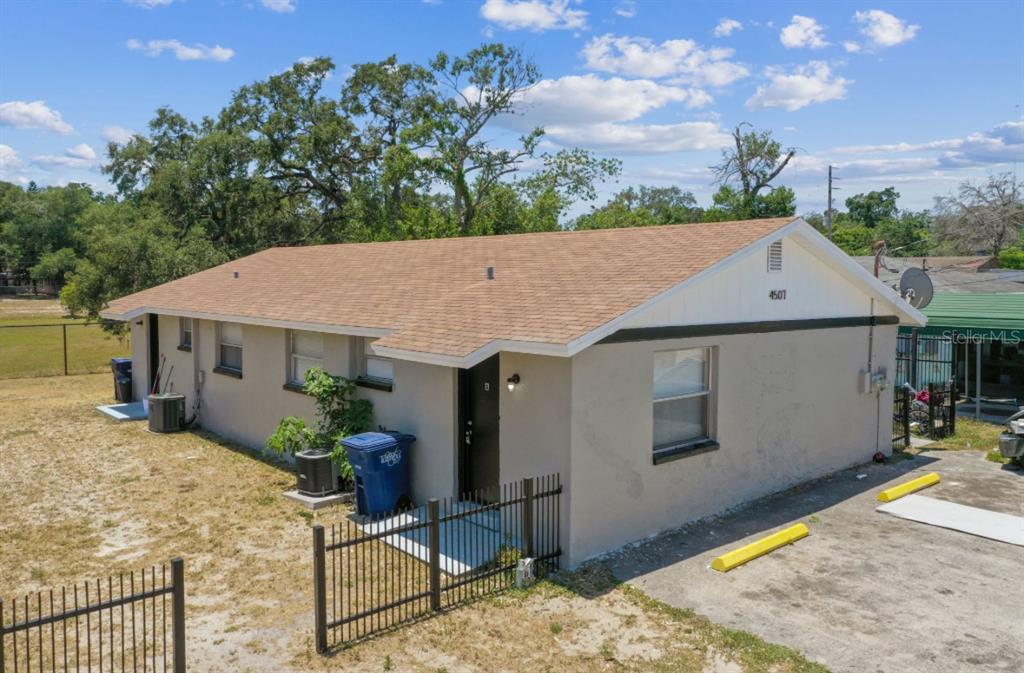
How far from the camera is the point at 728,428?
1064 centimetres

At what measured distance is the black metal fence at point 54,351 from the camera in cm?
2638

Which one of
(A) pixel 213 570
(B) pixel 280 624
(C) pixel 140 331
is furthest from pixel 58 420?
(B) pixel 280 624

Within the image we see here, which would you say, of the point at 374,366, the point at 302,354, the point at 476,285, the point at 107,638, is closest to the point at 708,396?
the point at 476,285

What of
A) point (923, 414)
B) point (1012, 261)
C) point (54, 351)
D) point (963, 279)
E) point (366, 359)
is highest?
point (1012, 261)

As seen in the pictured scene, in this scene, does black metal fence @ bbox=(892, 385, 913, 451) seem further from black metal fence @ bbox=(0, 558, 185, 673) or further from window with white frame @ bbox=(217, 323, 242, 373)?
window with white frame @ bbox=(217, 323, 242, 373)

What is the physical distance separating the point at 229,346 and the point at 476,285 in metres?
6.91

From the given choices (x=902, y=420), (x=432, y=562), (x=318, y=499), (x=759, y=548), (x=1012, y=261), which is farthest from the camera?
(x=1012, y=261)

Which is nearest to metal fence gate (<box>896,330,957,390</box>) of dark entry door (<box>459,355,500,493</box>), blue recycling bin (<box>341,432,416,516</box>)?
dark entry door (<box>459,355,500,493</box>)

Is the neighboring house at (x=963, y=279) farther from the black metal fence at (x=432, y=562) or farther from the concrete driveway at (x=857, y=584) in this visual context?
the black metal fence at (x=432, y=562)

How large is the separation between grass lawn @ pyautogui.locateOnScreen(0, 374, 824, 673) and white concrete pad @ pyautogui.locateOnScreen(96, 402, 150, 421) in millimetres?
3254

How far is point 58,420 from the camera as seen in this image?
17.8 m

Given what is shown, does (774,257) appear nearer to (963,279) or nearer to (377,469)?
(377,469)

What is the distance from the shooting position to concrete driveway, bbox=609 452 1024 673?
6.79 m

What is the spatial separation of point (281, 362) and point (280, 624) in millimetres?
7532
